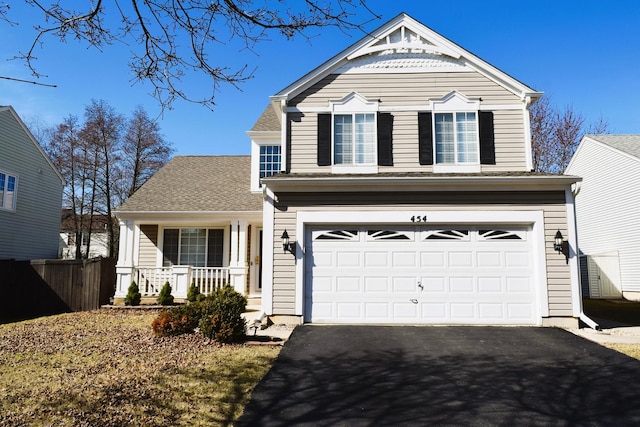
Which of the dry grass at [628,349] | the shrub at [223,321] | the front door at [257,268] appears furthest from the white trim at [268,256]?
the dry grass at [628,349]

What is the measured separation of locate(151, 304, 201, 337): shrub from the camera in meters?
8.84

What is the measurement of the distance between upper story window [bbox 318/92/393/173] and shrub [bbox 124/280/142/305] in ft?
23.3

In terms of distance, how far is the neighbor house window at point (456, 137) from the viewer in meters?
11.4

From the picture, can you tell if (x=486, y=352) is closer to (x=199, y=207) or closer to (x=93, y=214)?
(x=199, y=207)

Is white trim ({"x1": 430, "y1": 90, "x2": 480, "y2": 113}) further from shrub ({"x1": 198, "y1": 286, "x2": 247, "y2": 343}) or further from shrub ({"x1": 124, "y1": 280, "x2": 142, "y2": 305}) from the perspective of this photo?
shrub ({"x1": 124, "y1": 280, "x2": 142, "y2": 305})

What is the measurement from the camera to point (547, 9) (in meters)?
5.91

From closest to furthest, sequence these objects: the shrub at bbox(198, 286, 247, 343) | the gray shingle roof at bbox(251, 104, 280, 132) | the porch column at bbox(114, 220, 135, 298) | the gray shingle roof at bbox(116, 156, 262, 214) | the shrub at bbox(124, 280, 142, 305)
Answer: the shrub at bbox(198, 286, 247, 343), the shrub at bbox(124, 280, 142, 305), the porch column at bbox(114, 220, 135, 298), the gray shingle roof at bbox(116, 156, 262, 214), the gray shingle roof at bbox(251, 104, 280, 132)

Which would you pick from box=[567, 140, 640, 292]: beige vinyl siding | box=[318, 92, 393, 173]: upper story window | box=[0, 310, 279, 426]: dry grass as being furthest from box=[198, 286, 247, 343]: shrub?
box=[567, 140, 640, 292]: beige vinyl siding

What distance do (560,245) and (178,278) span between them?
11061 millimetres

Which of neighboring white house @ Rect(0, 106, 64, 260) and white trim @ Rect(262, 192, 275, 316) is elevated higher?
neighboring white house @ Rect(0, 106, 64, 260)

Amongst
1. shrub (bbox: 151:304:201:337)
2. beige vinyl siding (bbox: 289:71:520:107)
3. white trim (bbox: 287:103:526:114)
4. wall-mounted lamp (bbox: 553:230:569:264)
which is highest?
beige vinyl siding (bbox: 289:71:520:107)

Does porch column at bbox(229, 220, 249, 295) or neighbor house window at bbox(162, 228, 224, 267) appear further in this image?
neighbor house window at bbox(162, 228, 224, 267)

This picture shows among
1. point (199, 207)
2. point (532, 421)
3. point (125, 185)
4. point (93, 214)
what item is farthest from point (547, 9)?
point (93, 214)

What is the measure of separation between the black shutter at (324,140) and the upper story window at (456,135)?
236 cm
